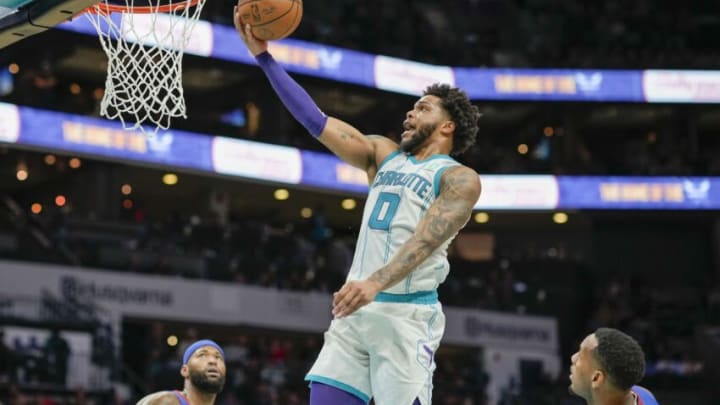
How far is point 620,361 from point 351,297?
39.1 inches

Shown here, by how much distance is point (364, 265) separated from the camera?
5.08m

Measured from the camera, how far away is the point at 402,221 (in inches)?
198

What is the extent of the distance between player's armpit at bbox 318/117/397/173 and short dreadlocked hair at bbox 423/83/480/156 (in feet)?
0.93

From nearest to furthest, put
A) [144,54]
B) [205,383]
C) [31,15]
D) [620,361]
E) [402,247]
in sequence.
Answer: [620,361]
[402,247]
[31,15]
[144,54]
[205,383]

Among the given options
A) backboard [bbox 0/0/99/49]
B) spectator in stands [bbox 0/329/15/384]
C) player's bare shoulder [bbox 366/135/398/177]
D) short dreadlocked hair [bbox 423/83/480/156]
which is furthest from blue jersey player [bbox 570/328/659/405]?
spectator in stands [bbox 0/329/15/384]

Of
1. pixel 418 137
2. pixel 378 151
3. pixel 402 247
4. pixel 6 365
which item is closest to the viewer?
pixel 402 247

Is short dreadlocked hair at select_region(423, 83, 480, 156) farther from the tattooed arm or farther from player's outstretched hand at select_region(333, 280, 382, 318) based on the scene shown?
player's outstretched hand at select_region(333, 280, 382, 318)

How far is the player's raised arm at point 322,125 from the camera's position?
17.2ft

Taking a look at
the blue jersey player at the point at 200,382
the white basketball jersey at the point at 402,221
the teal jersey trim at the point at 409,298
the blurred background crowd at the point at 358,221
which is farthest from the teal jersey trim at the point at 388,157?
the blurred background crowd at the point at 358,221

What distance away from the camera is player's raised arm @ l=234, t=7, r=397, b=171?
17.2 ft

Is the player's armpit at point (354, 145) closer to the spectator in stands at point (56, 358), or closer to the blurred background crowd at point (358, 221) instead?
the blurred background crowd at point (358, 221)

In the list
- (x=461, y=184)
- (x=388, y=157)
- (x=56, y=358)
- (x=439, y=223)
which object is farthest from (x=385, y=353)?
(x=56, y=358)

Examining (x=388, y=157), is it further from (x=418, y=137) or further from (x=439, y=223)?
(x=439, y=223)

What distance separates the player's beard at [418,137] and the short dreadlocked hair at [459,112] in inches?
4.2
